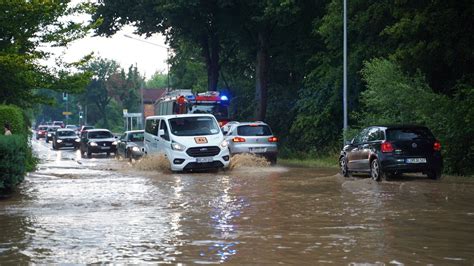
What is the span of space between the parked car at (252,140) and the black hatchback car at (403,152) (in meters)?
8.24

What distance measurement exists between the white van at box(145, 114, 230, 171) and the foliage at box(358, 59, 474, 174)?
6.07m

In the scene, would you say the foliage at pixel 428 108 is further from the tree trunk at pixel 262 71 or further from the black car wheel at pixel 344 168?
the tree trunk at pixel 262 71

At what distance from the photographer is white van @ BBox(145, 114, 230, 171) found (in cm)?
2508

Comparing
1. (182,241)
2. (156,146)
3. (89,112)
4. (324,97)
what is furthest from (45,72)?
(89,112)

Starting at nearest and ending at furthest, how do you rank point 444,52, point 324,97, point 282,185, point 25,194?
point 25,194
point 282,185
point 444,52
point 324,97

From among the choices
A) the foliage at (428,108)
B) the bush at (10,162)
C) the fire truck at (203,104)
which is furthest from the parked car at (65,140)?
the bush at (10,162)

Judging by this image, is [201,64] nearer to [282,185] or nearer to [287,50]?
[287,50]

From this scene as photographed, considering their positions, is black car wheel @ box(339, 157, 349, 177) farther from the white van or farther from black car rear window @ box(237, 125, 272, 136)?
black car rear window @ box(237, 125, 272, 136)

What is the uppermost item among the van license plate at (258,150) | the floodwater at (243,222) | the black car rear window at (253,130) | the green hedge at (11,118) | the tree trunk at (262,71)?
the tree trunk at (262,71)

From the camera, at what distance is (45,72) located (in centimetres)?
2808

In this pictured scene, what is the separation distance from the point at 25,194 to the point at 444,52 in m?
13.8

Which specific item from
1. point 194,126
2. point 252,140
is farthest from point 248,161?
point 194,126

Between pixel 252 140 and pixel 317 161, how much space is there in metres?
4.48

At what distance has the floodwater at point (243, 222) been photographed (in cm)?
905
